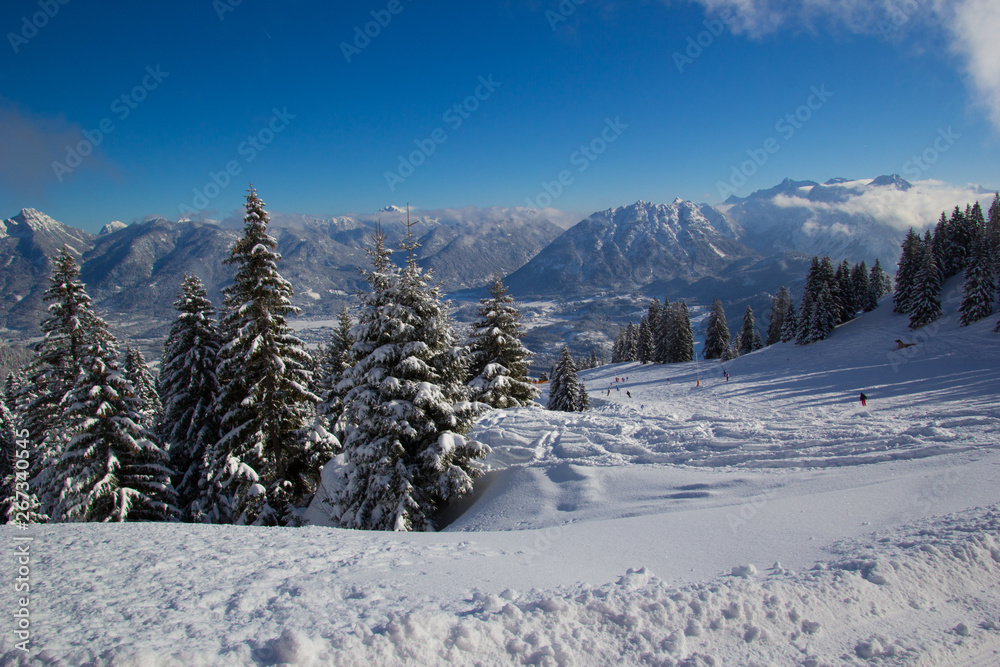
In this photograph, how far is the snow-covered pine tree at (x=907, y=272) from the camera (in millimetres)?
49062

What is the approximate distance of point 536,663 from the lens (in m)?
4.09

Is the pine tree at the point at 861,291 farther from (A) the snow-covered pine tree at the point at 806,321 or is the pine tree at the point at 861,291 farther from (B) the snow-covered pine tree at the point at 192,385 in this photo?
(B) the snow-covered pine tree at the point at 192,385

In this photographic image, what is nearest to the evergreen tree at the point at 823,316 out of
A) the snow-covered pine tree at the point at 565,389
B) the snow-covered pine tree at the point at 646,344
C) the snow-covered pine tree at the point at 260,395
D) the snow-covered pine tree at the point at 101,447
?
the snow-covered pine tree at the point at 646,344

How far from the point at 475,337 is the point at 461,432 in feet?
35.0

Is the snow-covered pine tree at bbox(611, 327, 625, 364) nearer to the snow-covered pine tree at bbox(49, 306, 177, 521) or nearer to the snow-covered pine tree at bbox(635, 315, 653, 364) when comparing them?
the snow-covered pine tree at bbox(635, 315, 653, 364)

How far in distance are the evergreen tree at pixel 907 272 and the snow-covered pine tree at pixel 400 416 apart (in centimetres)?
5829

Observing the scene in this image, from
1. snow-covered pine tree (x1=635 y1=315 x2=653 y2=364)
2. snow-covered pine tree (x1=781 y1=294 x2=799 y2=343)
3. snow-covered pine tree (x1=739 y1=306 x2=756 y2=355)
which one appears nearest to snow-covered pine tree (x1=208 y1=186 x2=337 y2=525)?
snow-covered pine tree (x1=635 y1=315 x2=653 y2=364)

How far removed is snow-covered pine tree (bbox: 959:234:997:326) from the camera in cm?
3916

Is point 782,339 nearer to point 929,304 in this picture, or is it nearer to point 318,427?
point 929,304

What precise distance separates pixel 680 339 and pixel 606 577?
60.1 metres

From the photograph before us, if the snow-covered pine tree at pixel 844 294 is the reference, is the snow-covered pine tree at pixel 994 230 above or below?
above

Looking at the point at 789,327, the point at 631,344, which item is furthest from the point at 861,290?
the point at 631,344

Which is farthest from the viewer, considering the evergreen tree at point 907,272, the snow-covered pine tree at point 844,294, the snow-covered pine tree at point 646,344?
the snow-covered pine tree at point 646,344

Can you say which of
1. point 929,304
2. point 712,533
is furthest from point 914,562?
point 929,304
